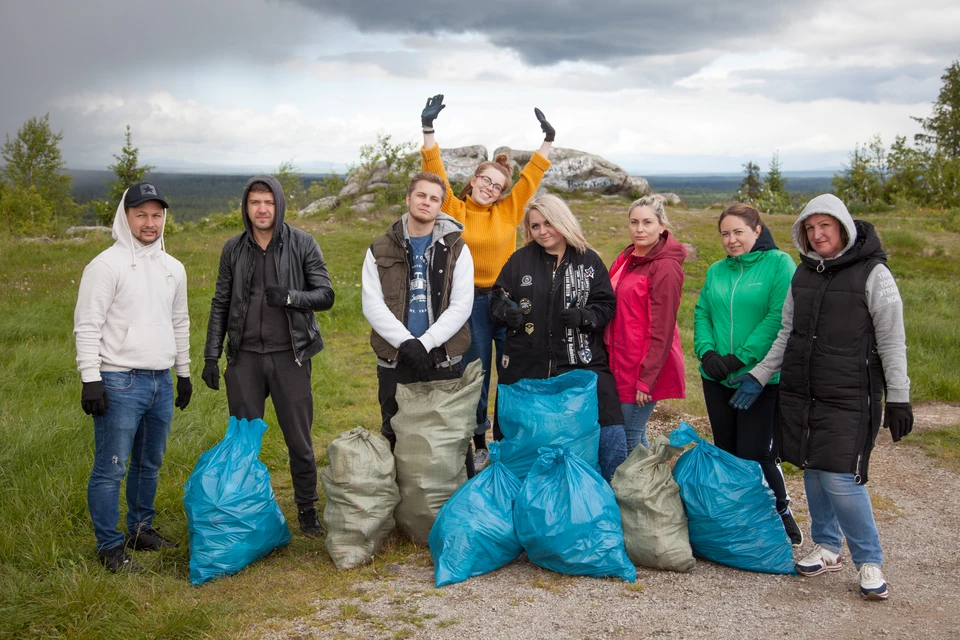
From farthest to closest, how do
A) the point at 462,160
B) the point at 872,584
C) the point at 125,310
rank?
the point at 462,160
the point at 125,310
the point at 872,584

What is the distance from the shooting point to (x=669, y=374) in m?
3.87

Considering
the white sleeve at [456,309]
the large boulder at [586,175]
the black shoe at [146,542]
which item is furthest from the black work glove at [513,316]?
the large boulder at [586,175]

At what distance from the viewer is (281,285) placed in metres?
3.68

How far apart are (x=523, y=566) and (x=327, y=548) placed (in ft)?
3.01

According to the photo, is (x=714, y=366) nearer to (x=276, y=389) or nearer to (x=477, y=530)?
(x=477, y=530)

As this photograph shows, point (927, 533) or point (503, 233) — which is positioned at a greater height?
point (503, 233)

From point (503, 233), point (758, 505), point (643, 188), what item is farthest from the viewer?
point (643, 188)

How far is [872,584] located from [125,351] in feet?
10.9

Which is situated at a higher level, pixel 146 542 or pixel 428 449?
pixel 428 449

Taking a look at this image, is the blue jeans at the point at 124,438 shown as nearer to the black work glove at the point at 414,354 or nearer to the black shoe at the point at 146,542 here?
the black shoe at the point at 146,542

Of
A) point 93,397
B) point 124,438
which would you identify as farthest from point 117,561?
point 93,397

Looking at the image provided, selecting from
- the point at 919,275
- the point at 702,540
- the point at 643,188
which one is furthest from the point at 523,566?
the point at 643,188

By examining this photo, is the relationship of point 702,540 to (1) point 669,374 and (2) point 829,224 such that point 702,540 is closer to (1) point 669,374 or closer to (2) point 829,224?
(1) point 669,374

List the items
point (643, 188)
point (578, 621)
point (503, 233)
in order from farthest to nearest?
point (643, 188), point (503, 233), point (578, 621)
